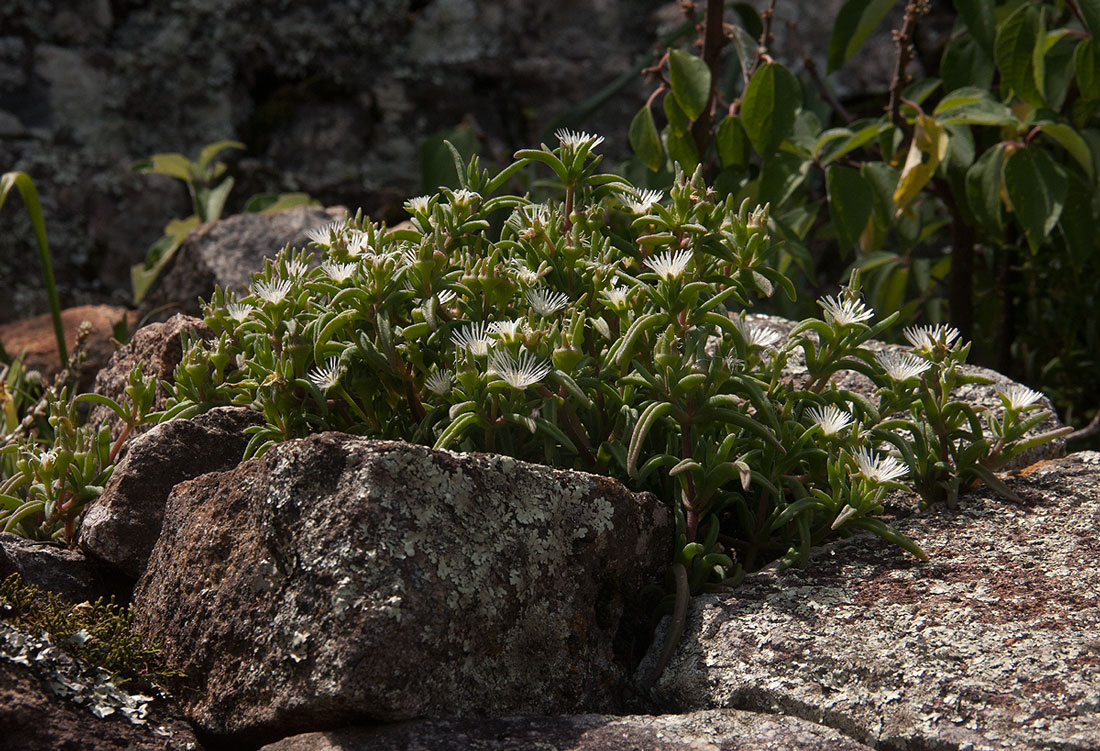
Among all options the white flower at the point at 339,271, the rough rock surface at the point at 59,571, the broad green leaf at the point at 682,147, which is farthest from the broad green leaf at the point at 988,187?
the rough rock surface at the point at 59,571

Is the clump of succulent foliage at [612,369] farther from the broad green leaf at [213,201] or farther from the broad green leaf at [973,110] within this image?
the broad green leaf at [213,201]

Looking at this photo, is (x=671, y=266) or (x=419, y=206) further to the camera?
(x=419, y=206)

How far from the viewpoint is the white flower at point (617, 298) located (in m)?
1.61

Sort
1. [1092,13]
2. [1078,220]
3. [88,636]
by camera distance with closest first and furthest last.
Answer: [88,636] < [1092,13] < [1078,220]

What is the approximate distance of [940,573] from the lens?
5.19 ft

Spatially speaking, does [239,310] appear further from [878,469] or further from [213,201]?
[213,201]

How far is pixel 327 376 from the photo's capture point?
163cm

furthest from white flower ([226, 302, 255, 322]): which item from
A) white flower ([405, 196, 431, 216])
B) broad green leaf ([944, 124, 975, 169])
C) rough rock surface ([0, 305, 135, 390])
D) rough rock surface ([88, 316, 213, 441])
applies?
broad green leaf ([944, 124, 975, 169])

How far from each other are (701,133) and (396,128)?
1.24 metres

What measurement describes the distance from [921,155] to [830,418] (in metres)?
1.30

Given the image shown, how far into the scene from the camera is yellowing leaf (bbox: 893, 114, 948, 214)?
264 cm

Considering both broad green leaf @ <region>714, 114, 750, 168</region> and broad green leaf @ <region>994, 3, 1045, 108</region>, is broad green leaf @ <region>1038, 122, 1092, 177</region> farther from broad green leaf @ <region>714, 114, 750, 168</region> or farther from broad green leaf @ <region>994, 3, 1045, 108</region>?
broad green leaf @ <region>714, 114, 750, 168</region>

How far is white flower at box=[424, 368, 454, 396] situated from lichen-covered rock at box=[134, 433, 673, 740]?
0.15 m

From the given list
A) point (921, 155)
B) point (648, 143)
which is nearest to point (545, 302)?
point (648, 143)
